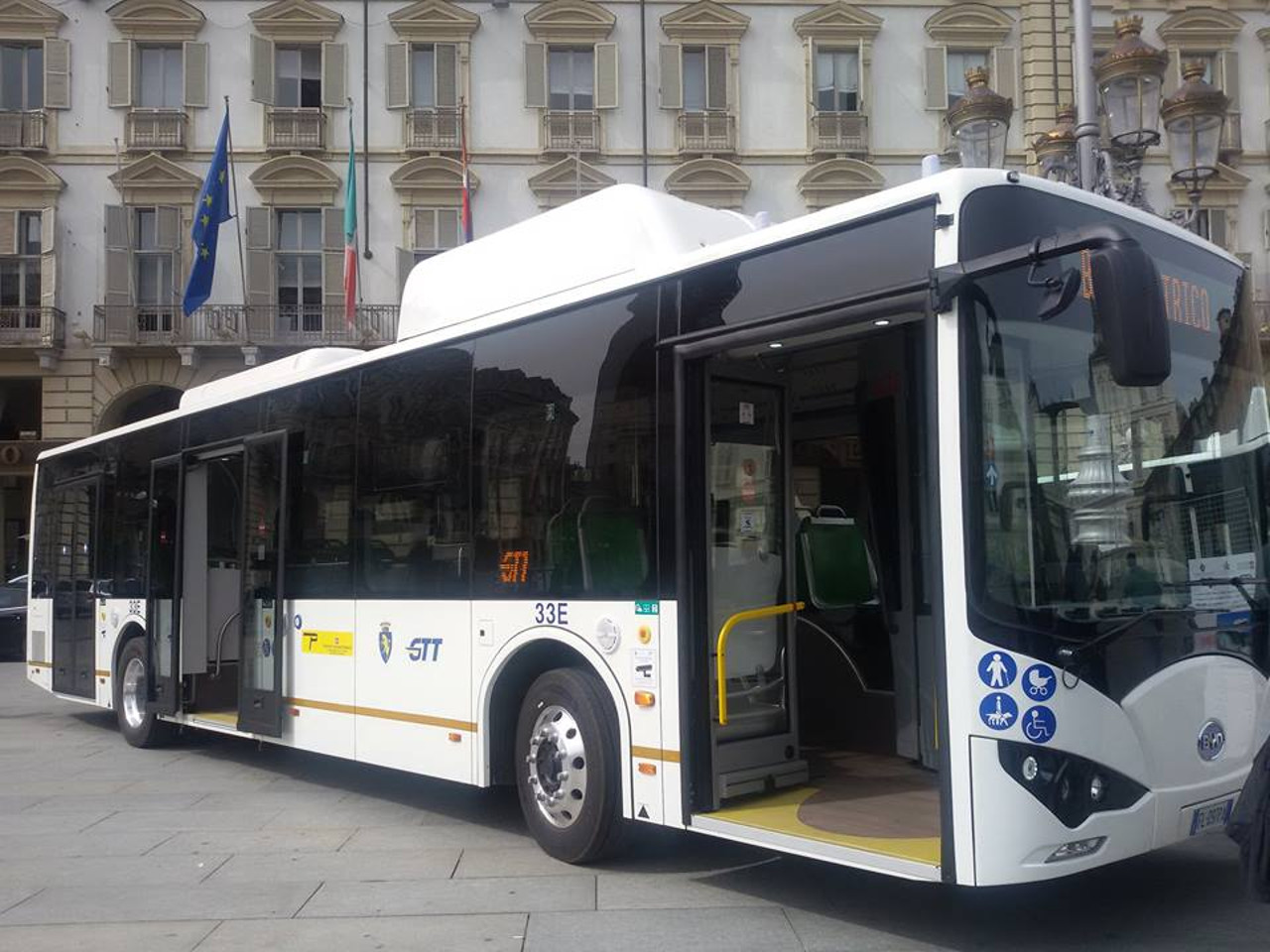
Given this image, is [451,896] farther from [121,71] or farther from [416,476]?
[121,71]

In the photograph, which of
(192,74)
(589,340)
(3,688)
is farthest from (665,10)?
(589,340)

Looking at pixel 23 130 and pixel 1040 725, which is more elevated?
pixel 23 130

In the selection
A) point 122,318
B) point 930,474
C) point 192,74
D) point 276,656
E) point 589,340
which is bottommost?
point 276,656

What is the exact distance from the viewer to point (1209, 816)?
544 cm

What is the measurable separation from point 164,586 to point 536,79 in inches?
798

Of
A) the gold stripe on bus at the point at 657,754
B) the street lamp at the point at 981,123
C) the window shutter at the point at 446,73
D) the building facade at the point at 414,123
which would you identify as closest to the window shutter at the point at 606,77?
the building facade at the point at 414,123

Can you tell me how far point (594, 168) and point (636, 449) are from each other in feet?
75.3

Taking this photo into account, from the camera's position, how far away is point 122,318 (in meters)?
28.1

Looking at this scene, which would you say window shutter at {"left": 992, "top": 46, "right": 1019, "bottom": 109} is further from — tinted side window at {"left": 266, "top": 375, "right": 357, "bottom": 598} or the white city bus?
tinted side window at {"left": 266, "top": 375, "right": 357, "bottom": 598}

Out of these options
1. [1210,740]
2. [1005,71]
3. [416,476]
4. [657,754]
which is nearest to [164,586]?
[416,476]

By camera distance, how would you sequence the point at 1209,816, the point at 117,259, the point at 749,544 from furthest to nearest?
the point at 117,259, the point at 749,544, the point at 1209,816

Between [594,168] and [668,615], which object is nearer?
[668,615]

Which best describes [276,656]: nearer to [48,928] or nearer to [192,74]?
[48,928]

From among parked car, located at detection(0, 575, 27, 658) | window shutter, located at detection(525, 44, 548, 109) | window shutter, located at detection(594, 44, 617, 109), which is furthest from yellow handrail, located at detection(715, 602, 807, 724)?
window shutter, located at detection(525, 44, 548, 109)
